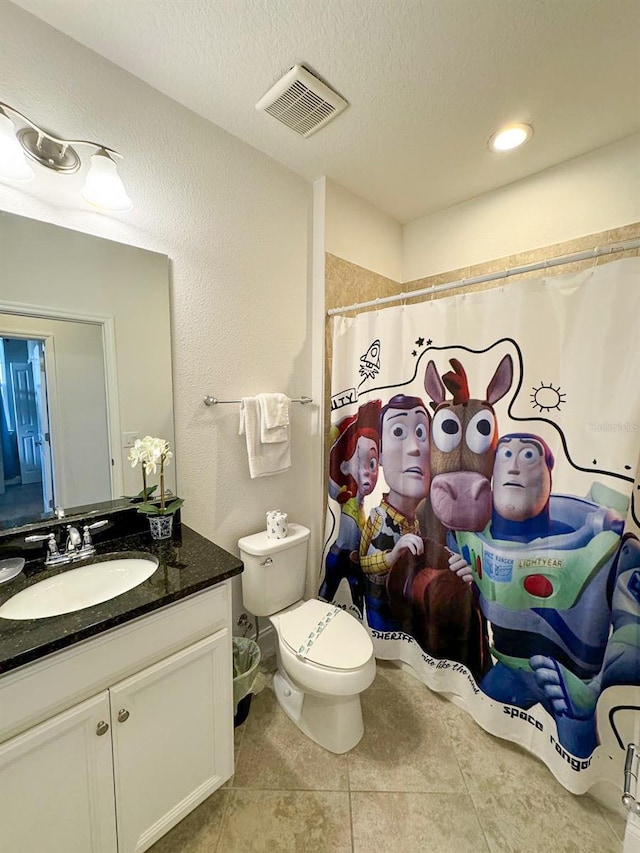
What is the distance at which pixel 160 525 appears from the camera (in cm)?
132

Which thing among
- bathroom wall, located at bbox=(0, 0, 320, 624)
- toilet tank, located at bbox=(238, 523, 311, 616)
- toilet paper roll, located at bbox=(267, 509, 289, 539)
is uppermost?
bathroom wall, located at bbox=(0, 0, 320, 624)

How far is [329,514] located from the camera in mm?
1947

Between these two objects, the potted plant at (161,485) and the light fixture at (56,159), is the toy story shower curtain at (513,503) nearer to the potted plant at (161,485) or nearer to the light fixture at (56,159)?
the potted plant at (161,485)

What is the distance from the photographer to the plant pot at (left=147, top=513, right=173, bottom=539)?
4.30 ft

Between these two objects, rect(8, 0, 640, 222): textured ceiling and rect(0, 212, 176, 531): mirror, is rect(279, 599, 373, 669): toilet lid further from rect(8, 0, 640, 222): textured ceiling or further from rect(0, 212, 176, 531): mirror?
rect(8, 0, 640, 222): textured ceiling

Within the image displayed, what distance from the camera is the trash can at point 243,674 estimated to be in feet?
4.73

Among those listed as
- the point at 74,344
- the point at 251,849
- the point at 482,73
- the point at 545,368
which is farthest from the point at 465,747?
the point at 482,73

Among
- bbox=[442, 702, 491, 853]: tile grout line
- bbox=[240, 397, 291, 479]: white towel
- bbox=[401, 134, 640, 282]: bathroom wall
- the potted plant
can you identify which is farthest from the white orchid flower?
bbox=[401, 134, 640, 282]: bathroom wall

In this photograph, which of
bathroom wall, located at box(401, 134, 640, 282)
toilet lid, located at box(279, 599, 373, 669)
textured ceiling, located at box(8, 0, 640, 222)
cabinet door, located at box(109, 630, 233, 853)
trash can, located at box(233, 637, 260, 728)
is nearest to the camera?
cabinet door, located at box(109, 630, 233, 853)

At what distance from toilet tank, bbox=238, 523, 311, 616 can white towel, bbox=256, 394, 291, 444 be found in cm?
48

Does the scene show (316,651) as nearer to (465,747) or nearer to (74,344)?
(465,747)

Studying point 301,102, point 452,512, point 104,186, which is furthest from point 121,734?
point 301,102

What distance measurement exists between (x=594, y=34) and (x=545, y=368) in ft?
3.56

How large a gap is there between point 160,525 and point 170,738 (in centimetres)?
64
